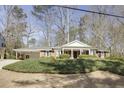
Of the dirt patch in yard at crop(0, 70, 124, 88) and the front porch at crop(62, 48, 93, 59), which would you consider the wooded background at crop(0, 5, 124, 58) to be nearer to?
the front porch at crop(62, 48, 93, 59)

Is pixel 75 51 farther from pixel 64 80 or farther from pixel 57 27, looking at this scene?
pixel 64 80

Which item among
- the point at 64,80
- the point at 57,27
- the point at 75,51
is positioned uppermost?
the point at 57,27

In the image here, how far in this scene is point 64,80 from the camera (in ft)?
34.1

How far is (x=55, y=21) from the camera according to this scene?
26719 mm

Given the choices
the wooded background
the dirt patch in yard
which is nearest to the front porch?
the wooded background

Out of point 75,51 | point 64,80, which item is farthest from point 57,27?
point 64,80

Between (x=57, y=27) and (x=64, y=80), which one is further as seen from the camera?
(x=57, y=27)

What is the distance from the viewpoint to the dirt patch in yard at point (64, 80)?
31.3 feet

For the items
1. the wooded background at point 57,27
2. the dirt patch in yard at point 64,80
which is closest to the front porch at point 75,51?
the wooded background at point 57,27

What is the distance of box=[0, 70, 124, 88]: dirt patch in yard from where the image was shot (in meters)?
9.56

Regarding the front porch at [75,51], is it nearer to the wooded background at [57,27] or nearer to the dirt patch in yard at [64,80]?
the wooded background at [57,27]

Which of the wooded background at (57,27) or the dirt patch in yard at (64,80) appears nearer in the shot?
the dirt patch in yard at (64,80)

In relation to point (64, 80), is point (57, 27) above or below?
above

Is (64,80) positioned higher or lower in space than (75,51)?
lower
